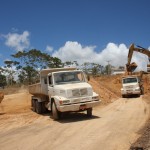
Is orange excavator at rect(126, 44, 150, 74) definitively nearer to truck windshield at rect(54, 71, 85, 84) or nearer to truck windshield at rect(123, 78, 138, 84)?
truck windshield at rect(123, 78, 138, 84)

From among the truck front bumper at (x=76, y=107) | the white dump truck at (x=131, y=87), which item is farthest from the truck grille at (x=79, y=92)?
the white dump truck at (x=131, y=87)

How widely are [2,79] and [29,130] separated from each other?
7929 cm

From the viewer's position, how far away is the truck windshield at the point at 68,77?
708 inches

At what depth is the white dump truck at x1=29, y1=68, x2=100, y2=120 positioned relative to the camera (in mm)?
16578

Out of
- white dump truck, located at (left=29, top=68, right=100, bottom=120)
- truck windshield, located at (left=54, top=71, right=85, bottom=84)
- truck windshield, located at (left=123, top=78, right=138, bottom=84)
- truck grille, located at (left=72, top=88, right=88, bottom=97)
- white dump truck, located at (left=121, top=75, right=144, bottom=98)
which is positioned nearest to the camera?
white dump truck, located at (left=29, top=68, right=100, bottom=120)

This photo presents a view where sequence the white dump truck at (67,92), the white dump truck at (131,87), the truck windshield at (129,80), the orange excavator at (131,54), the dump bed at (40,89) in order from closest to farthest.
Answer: the white dump truck at (67,92) → the dump bed at (40,89) → the white dump truck at (131,87) → the truck windshield at (129,80) → the orange excavator at (131,54)

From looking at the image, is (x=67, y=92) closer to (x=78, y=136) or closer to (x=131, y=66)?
(x=78, y=136)

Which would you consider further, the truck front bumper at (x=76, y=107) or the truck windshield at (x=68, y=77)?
the truck windshield at (x=68, y=77)

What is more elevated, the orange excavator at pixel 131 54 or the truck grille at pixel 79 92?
the orange excavator at pixel 131 54

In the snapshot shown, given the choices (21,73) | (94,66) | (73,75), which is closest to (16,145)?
(73,75)

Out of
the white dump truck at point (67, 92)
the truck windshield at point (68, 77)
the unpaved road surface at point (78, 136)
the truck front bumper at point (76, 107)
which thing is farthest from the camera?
the truck windshield at point (68, 77)

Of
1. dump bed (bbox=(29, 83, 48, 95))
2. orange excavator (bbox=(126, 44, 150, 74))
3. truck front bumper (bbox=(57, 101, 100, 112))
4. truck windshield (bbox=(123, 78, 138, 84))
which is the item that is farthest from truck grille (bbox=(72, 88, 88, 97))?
orange excavator (bbox=(126, 44, 150, 74))

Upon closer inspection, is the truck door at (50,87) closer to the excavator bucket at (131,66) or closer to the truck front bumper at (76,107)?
the truck front bumper at (76,107)

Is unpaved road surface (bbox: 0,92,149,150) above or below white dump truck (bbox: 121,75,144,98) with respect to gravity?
below
